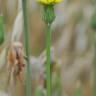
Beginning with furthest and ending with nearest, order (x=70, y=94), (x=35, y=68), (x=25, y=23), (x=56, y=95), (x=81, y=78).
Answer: (x=81, y=78) → (x=70, y=94) → (x=35, y=68) → (x=56, y=95) → (x=25, y=23)

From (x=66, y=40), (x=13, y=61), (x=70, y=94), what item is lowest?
(x=70, y=94)

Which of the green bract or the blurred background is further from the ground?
the green bract

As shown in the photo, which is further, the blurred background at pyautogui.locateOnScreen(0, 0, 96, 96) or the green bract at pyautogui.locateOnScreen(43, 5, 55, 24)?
the blurred background at pyautogui.locateOnScreen(0, 0, 96, 96)

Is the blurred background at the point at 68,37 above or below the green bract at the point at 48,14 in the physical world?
below

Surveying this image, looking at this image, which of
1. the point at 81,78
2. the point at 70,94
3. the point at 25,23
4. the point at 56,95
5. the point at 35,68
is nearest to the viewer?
the point at 25,23

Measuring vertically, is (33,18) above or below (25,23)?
below

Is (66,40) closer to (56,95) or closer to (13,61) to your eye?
(56,95)

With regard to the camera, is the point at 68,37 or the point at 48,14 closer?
the point at 48,14

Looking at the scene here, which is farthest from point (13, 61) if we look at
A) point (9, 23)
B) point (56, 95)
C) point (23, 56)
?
point (9, 23)

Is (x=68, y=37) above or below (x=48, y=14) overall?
below

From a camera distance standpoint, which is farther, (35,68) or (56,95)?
(35,68)

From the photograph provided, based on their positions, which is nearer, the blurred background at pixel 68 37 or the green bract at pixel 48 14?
the green bract at pixel 48 14
